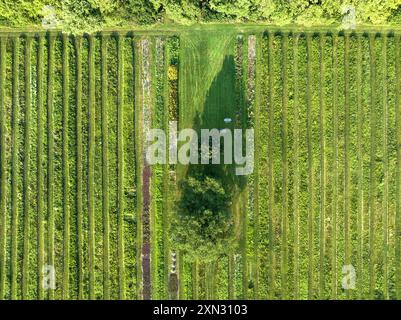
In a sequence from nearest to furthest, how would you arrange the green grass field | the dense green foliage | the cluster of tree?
the dense green foliage → the cluster of tree → the green grass field

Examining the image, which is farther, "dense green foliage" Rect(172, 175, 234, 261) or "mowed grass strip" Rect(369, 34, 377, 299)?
"mowed grass strip" Rect(369, 34, 377, 299)

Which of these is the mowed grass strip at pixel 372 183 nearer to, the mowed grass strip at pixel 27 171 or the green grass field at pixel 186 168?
the green grass field at pixel 186 168

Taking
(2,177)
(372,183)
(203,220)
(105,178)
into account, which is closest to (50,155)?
(2,177)

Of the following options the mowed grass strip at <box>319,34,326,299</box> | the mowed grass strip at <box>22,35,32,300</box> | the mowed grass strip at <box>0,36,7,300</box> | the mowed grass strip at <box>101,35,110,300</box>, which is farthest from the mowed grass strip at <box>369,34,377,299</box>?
the mowed grass strip at <box>0,36,7,300</box>

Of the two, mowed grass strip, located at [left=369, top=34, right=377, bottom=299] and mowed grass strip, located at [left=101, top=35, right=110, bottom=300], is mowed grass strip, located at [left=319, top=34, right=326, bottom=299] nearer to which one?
mowed grass strip, located at [left=369, top=34, right=377, bottom=299]

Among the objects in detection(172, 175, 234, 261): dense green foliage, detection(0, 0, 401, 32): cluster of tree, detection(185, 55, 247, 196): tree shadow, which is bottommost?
detection(172, 175, 234, 261): dense green foliage
